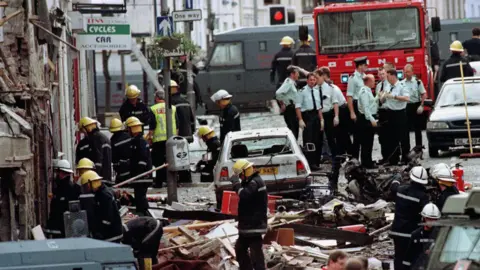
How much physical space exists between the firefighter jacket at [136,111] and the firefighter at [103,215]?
8586mm

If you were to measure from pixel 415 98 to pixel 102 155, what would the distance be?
8.46 metres

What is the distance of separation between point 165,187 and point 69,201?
30.6ft

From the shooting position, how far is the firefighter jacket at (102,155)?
22547 millimetres

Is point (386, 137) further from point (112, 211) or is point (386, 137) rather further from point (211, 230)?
point (112, 211)

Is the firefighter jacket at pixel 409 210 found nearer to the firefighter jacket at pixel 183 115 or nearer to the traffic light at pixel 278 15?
the firefighter jacket at pixel 183 115

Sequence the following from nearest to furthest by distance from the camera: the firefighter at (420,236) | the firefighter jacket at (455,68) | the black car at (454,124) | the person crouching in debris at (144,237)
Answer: the firefighter at (420,236)
the person crouching in debris at (144,237)
the black car at (454,124)
the firefighter jacket at (455,68)

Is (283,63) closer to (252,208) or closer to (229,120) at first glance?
(229,120)

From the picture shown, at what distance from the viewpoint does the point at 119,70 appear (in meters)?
59.6

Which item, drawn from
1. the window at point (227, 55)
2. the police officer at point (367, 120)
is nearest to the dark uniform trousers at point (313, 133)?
the police officer at point (367, 120)

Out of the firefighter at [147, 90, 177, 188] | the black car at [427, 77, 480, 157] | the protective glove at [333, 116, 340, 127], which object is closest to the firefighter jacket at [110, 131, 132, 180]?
the firefighter at [147, 90, 177, 188]

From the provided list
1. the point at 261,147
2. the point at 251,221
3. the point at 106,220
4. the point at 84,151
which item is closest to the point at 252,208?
the point at 251,221

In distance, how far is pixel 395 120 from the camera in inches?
1115

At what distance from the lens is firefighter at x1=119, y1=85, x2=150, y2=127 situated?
27188 mm

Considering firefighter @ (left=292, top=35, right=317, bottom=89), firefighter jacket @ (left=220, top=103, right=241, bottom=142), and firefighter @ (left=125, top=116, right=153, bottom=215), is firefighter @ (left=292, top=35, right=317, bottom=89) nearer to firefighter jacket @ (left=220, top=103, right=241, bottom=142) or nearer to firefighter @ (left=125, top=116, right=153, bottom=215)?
firefighter jacket @ (left=220, top=103, right=241, bottom=142)
